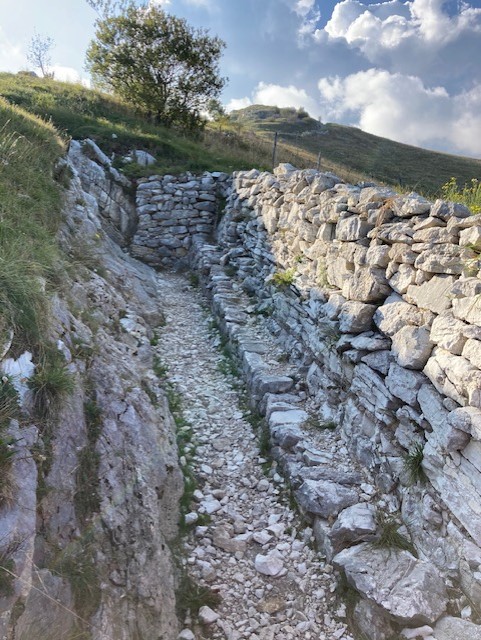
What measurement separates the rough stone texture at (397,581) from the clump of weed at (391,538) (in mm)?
68

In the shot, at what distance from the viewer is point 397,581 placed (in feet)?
11.7

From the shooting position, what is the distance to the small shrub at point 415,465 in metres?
4.06

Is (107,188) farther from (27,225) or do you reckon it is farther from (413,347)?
(413,347)

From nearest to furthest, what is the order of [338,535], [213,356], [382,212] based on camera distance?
1. [338,535]
2. [382,212]
3. [213,356]

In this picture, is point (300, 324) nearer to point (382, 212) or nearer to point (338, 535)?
point (382, 212)

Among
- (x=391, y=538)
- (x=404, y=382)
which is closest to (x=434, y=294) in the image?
(x=404, y=382)

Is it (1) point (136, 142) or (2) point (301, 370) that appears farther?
(1) point (136, 142)

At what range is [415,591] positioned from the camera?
135 inches

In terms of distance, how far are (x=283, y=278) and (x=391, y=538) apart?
509 centimetres

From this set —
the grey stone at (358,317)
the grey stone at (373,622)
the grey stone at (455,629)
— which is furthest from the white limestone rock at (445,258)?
the grey stone at (373,622)

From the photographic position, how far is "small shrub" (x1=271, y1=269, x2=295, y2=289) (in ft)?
26.0

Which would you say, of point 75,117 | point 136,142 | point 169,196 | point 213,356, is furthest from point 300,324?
point 75,117

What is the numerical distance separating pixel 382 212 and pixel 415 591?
4114mm

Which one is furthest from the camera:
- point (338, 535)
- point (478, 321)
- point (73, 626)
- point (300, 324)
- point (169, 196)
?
point (169, 196)
